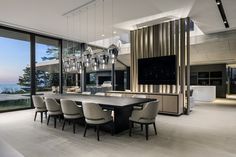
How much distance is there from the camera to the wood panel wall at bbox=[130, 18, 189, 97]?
643 centimetres

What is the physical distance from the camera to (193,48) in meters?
9.18

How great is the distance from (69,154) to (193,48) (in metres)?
8.43

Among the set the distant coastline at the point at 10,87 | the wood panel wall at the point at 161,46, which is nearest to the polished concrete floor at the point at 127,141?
the wood panel wall at the point at 161,46

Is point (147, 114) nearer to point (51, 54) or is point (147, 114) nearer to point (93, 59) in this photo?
point (93, 59)

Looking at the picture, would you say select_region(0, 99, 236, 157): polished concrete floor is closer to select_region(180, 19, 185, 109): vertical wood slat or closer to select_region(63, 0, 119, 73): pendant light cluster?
select_region(180, 19, 185, 109): vertical wood slat

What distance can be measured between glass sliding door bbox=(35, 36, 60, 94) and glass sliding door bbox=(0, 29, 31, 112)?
445 millimetres

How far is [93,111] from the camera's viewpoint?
372 centimetres

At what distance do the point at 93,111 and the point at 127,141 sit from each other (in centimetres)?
98

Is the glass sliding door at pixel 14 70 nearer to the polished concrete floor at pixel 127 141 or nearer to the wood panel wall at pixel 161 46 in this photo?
the polished concrete floor at pixel 127 141

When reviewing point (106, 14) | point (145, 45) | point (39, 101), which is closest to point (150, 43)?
point (145, 45)

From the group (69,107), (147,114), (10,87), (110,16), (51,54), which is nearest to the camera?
(147,114)

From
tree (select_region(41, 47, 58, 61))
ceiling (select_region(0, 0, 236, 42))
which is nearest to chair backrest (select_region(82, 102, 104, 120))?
ceiling (select_region(0, 0, 236, 42))

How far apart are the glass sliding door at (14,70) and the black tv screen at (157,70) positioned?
5.17 meters

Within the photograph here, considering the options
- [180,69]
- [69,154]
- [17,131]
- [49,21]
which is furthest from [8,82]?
[180,69]
